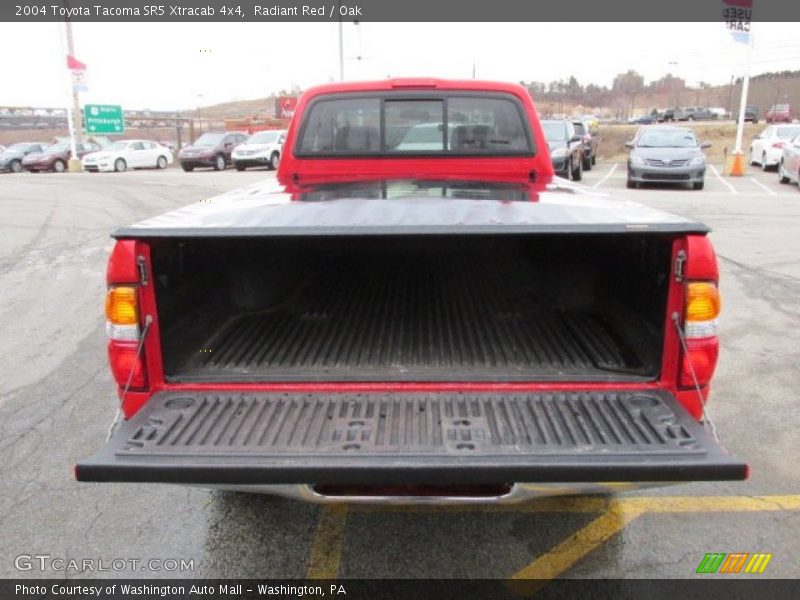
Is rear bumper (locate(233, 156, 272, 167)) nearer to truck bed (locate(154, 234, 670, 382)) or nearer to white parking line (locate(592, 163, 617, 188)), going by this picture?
white parking line (locate(592, 163, 617, 188))

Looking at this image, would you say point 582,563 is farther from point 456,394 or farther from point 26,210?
point 26,210

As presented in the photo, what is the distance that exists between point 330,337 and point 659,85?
423 ft

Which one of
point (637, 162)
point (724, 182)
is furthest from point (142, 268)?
point (724, 182)

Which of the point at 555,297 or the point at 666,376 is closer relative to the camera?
the point at 666,376

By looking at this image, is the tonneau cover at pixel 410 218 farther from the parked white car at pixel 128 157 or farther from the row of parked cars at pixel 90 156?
the row of parked cars at pixel 90 156

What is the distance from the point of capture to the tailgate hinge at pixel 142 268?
248 cm

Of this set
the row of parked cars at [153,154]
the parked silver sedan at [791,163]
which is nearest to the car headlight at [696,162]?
the parked silver sedan at [791,163]

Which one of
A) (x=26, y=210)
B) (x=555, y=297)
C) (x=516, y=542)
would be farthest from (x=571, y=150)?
(x=516, y=542)

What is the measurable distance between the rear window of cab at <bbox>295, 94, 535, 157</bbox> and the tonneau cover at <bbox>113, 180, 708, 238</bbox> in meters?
1.61

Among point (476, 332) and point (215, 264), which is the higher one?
point (215, 264)

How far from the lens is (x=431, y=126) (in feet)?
15.6

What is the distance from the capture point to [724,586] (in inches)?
107

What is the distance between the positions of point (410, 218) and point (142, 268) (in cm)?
107
